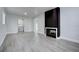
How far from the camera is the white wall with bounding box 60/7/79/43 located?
504 centimetres

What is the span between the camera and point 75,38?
513 centimetres

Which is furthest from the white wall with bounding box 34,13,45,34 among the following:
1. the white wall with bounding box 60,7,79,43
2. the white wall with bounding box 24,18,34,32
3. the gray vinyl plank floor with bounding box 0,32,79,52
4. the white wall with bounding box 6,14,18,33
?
the gray vinyl plank floor with bounding box 0,32,79,52

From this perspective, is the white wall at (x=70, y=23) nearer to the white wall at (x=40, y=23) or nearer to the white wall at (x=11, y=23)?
the white wall at (x=40, y=23)

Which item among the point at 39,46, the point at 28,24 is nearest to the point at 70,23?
the point at 39,46

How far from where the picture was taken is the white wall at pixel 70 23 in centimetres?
504

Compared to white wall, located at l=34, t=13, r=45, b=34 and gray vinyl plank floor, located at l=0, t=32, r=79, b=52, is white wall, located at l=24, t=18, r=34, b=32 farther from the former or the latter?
gray vinyl plank floor, located at l=0, t=32, r=79, b=52

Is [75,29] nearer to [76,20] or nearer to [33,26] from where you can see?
[76,20]

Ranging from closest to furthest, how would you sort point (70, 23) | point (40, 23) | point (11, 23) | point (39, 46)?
point (39, 46)
point (70, 23)
point (40, 23)
point (11, 23)

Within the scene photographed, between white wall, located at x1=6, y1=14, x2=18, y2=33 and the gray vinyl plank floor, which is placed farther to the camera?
white wall, located at x1=6, y1=14, x2=18, y2=33

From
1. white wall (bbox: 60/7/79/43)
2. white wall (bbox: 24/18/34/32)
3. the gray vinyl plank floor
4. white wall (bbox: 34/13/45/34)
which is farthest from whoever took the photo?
white wall (bbox: 24/18/34/32)

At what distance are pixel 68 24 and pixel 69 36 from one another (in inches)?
32.7

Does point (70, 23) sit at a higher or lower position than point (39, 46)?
higher

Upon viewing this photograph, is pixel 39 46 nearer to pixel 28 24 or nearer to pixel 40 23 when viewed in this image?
pixel 40 23

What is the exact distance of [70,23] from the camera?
5.52 m
